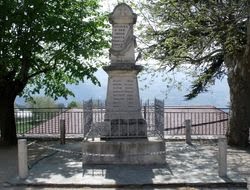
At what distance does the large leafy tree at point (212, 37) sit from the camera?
15586mm

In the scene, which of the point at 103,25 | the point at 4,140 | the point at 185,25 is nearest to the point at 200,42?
the point at 185,25

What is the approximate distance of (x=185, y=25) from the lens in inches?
633

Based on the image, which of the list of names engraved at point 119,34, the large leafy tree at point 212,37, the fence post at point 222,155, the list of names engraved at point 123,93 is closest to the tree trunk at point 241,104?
the large leafy tree at point 212,37

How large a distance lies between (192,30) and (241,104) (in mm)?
3145

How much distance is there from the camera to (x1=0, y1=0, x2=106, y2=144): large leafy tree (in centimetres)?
1562

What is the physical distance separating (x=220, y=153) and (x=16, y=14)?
8.54 meters

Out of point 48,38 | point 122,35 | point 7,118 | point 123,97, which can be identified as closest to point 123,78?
point 123,97

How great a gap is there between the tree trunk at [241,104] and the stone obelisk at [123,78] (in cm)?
478

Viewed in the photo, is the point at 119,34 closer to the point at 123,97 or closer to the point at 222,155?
the point at 123,97

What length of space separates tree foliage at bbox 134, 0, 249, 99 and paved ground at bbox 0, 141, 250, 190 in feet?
13.2

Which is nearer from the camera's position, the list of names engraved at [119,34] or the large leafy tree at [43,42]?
the list of names engraved at [119,34]

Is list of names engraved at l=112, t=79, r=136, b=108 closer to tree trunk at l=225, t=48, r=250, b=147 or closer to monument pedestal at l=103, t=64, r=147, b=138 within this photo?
monument pedestal at l=103, t=64, r=147, b=138

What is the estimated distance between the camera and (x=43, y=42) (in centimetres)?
1688

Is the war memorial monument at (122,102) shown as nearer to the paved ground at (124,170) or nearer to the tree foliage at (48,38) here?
the paved ground at (124,170)
